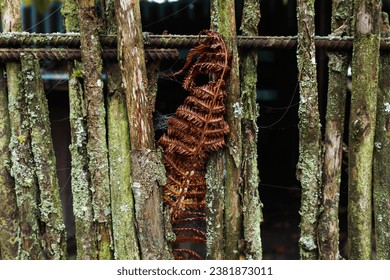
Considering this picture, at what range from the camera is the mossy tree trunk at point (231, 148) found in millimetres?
1519

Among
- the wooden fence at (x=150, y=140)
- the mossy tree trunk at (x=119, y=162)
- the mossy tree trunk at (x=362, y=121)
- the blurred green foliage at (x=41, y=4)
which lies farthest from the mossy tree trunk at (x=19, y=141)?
the mossy tree trunk at (x=362, y=121)

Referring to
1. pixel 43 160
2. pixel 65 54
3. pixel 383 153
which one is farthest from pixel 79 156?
pixel 383 153

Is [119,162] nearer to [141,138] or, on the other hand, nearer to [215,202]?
[141,138]

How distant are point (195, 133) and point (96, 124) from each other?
1.16ft

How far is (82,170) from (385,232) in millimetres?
1159

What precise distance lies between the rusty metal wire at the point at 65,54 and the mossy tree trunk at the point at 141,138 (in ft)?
0.22

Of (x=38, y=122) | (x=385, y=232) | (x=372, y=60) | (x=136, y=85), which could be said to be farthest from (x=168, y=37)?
(x=385, y=232)

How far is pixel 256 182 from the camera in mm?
1617

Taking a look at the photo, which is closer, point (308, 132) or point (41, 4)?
point (308, 132)

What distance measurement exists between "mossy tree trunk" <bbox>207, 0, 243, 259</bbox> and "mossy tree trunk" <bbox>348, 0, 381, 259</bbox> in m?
0.42

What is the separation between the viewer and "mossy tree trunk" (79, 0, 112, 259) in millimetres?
1493

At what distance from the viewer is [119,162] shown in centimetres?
158

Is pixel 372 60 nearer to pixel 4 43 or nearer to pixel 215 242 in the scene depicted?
pixel 215 242

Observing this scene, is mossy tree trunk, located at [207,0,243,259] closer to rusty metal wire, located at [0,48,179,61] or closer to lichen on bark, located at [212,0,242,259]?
lichen on bark, located at [212,0,242,259]
